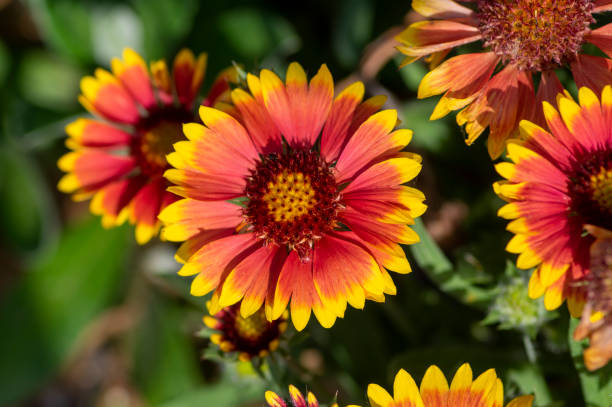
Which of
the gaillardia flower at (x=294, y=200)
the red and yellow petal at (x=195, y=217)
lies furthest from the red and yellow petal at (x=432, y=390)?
the red and yellow petal at (x=195, y=217)

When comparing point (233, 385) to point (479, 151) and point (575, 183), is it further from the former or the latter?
point (575, 183)

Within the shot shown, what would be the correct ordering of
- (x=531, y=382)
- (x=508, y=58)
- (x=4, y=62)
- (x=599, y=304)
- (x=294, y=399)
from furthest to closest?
1. (x=4, y=62)
2. (x=531, y=382)
3. (x=508, y=58)
4. (x=294, y=399)
5. (x=599, y=304)

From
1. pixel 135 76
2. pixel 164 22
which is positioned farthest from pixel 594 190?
pixel 164 22

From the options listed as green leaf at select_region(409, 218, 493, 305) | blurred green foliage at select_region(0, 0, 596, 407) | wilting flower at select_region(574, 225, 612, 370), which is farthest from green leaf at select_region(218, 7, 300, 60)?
wilting flower at select_region(574, 225, 612, 370)

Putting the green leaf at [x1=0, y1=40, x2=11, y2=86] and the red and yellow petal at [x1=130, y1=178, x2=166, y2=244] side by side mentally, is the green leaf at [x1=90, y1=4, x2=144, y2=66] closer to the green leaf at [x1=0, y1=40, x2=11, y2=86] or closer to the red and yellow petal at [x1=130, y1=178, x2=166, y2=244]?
the green leaf at [x1=0, y1=40, x2=11, y2=86]

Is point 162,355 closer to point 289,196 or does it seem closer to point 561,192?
point 289,196

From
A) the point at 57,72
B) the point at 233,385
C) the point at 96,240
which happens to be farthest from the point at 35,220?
the point at 233,385

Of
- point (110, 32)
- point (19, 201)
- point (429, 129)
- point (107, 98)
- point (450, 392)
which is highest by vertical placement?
point (110, 32)
